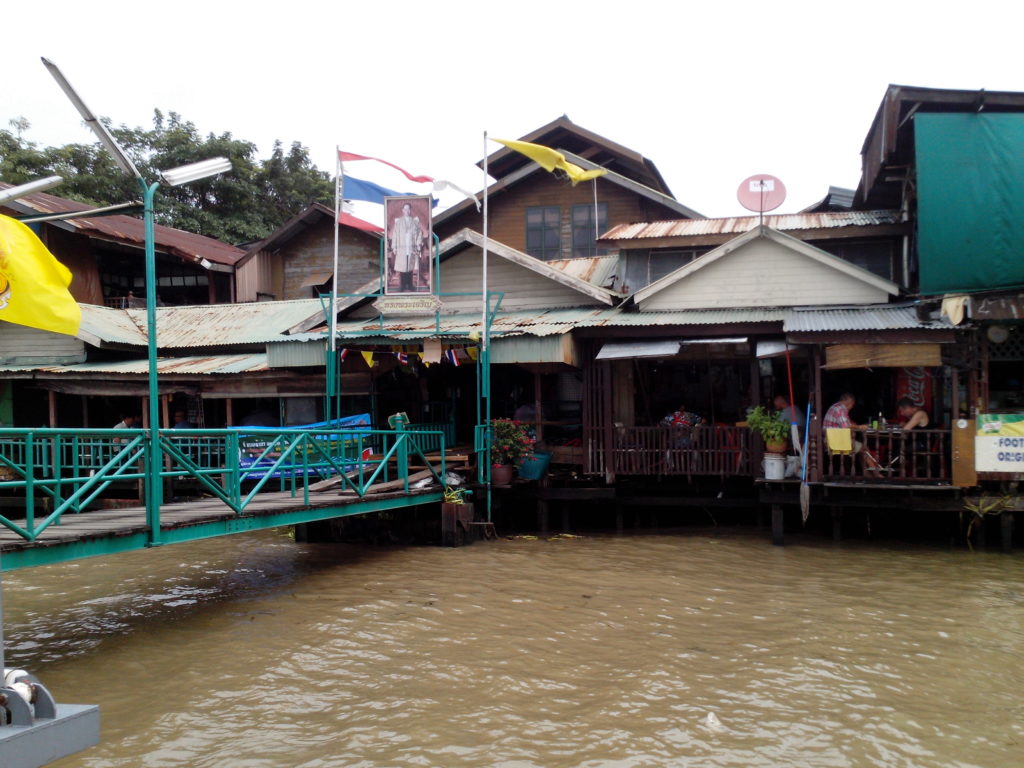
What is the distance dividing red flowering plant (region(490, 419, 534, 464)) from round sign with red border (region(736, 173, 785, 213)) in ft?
20.3

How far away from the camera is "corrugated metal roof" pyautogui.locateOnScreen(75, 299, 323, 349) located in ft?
59.3

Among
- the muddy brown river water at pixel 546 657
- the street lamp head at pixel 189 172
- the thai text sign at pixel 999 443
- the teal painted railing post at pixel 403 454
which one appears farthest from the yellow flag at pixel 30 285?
the thai text sign at pixel 999 443

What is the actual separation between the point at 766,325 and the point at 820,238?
Answer: 319cm

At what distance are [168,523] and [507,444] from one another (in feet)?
22.3

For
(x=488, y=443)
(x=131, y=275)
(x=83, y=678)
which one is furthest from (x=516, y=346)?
(x=131, y=275)

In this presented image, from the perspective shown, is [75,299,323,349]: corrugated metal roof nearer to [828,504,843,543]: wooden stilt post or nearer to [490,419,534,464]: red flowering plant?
[490,419,534,464]: red flowering plant

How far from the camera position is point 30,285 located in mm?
5453

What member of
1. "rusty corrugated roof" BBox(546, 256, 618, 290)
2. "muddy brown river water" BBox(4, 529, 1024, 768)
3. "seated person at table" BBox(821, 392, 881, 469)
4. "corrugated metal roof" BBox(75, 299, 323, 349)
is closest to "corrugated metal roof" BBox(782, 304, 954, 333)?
"seated person at table" BBox(821, 392, 881, 469)

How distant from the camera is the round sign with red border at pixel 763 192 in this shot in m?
14.8

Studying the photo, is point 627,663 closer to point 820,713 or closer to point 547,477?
point 820,713

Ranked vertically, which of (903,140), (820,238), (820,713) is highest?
(903,140)

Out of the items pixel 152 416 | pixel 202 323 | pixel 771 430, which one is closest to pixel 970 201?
pixel 771 430

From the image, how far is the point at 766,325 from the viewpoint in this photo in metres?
13.4

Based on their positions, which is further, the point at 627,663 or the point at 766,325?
the point at 766,325
